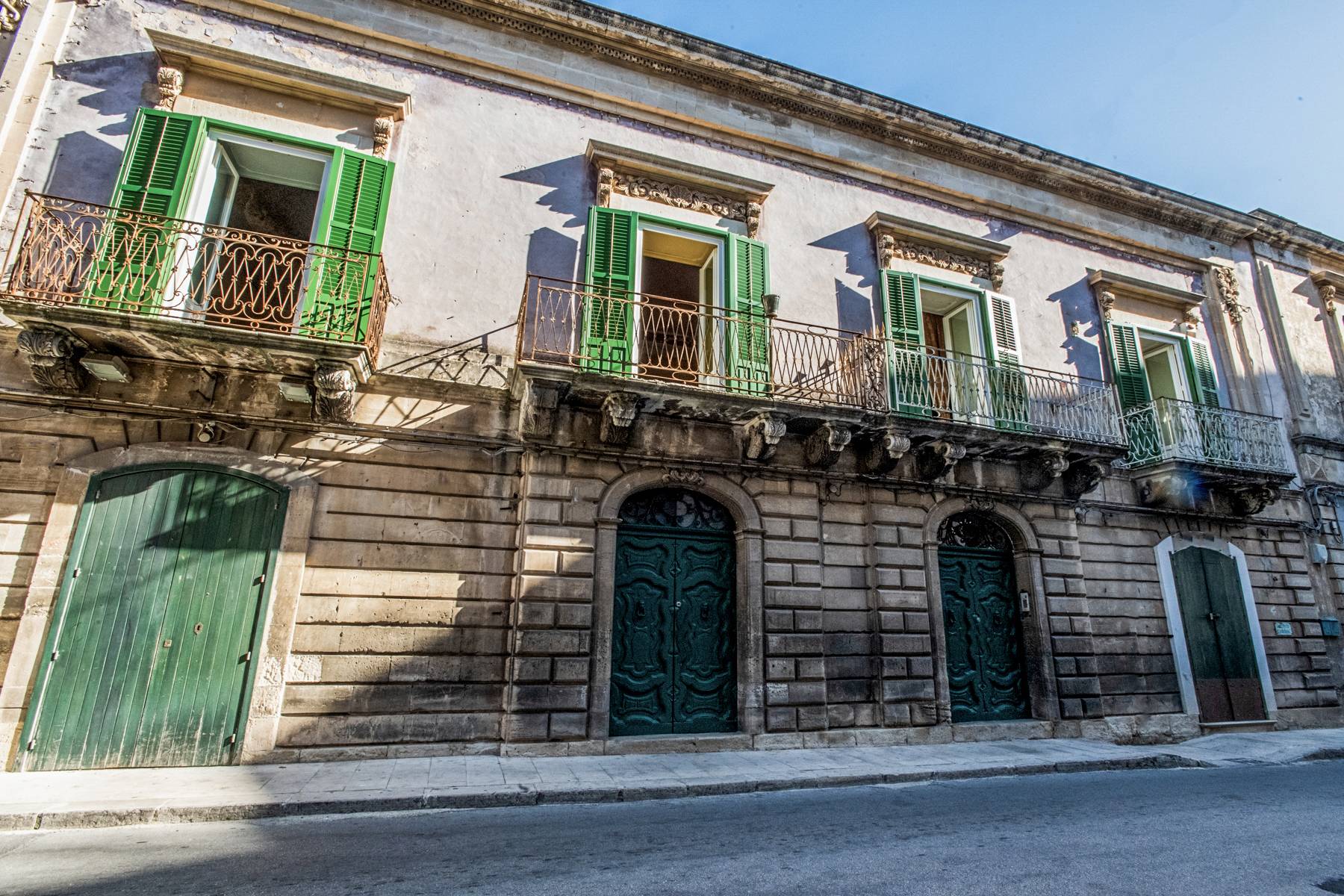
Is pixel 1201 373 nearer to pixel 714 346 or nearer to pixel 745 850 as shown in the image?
pixel 714 346

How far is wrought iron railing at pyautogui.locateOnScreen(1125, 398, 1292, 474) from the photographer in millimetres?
11125

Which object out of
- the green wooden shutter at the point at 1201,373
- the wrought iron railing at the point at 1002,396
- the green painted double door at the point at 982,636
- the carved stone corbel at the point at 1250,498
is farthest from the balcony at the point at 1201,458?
the green painted double door at the point at 982,636

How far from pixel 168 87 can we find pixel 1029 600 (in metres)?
13.0

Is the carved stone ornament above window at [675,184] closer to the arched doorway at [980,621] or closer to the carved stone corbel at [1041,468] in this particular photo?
the carved stone corbel at [1041,468]

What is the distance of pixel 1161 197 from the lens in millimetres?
13117

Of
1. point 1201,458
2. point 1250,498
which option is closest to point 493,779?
point 1201,458

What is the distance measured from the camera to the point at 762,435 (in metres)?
8.57

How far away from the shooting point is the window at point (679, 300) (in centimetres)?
868

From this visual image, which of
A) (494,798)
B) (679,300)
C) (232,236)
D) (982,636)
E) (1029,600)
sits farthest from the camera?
(1029,600)

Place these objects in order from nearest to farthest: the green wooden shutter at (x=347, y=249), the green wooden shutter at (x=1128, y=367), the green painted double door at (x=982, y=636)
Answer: the green wooden shutter at (x=347, y=249) → the green painted double door at (x=982, y=636) → the green wooden shutter at (x=1128, y=367)

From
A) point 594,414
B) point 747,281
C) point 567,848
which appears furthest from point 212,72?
point 567,848

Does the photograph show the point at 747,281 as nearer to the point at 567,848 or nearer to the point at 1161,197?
the point at 567,848

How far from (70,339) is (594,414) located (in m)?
5.24

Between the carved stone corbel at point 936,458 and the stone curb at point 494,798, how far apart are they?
3766mm
